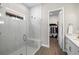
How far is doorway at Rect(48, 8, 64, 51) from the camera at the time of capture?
1.47 m

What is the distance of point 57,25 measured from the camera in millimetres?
1525

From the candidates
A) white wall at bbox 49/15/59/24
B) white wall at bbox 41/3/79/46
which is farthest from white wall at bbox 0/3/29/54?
white wall at bbox 49/15/59/24

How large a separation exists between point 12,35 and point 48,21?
26.7 inches

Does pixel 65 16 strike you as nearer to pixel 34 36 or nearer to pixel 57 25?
pixel 57 25

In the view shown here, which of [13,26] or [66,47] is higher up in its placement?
[13,26]

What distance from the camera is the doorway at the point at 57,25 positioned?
1.47 metres

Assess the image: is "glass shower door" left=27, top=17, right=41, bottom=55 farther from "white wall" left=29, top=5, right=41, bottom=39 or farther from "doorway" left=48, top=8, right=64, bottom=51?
"doorway" left=48, top=8, right=64, bottom=51

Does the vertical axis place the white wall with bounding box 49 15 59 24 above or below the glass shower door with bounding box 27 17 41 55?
above

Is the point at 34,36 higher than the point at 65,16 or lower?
lower

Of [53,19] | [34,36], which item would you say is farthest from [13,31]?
[53,19]

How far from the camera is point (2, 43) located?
54.0 inches
